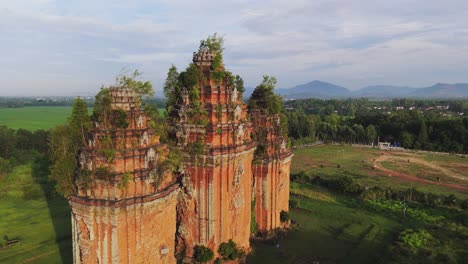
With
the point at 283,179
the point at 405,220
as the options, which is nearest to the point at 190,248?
the point at 283,179

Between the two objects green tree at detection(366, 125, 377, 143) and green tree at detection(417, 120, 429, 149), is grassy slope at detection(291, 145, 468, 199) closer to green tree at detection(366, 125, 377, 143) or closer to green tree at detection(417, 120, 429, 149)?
green tree at detection(366, 125, 377, 143)

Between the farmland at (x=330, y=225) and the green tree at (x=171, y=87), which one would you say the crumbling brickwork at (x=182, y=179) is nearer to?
the green tree at (x=171, y=87)

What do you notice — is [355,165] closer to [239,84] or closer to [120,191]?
[239,84]

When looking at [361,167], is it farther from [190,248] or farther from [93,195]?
[93,195]

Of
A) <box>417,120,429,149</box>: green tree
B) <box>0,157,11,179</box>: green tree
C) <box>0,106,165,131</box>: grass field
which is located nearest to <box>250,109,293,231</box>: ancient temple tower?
<box>0,157,11,179</box>: green tree

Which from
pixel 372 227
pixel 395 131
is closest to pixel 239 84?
pixel 372 227

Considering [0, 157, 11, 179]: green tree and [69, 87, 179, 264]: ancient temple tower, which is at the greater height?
[69, 87, 179, 264]: ancient temple tower

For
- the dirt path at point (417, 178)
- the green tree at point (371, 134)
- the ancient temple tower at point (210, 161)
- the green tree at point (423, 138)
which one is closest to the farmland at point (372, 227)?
the dirt path at point (417, 178)
